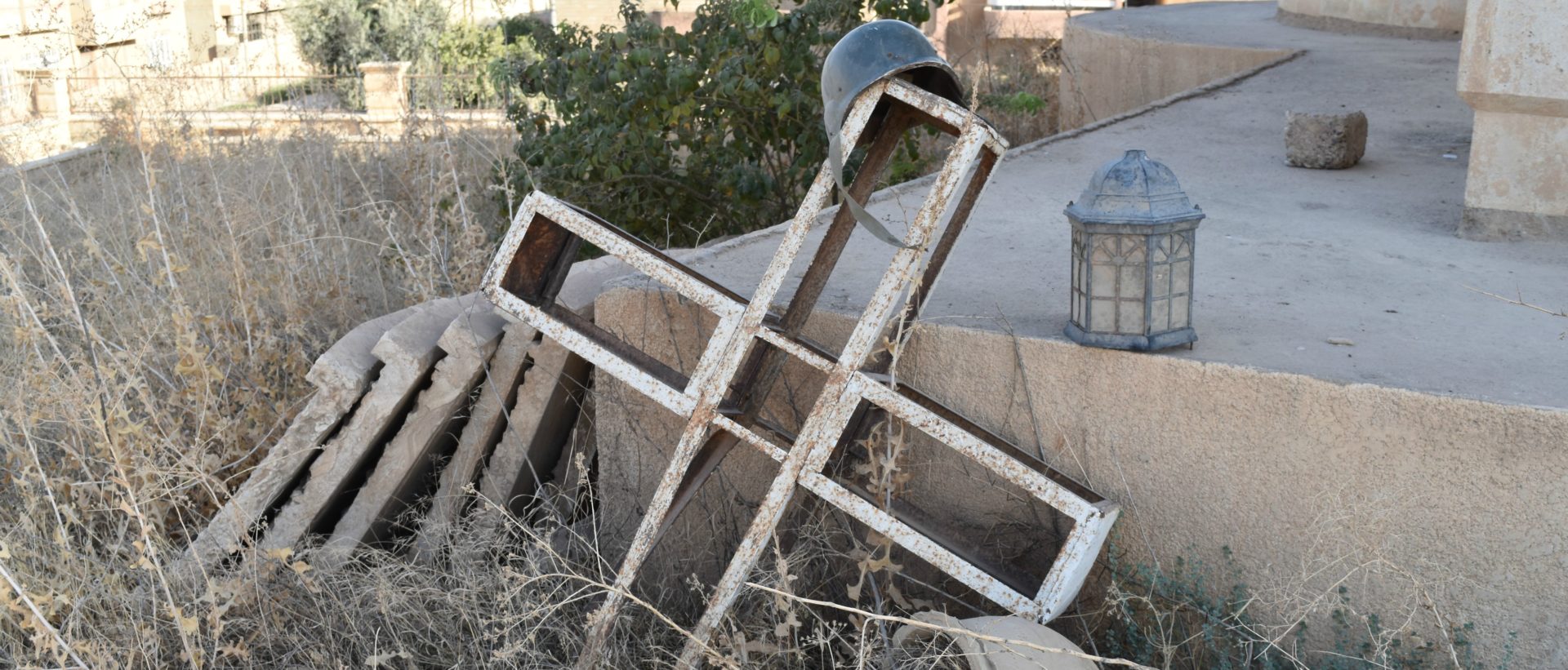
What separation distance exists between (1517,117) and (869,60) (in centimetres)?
226

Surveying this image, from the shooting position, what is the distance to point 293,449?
3154 mm

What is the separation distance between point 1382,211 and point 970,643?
252 centimetres

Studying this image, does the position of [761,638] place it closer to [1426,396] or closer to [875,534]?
[875,534]

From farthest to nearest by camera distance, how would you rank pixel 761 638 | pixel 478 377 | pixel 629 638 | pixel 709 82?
pixel 709 82 → pixel 478 377 → pixel 629 638 → pixel 761 638

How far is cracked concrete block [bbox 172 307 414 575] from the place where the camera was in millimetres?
3117

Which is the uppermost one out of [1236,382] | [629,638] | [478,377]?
[1236,382]

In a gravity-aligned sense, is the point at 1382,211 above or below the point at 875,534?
above

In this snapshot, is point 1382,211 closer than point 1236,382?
No

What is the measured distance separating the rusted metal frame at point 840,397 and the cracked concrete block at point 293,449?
110 centimetres

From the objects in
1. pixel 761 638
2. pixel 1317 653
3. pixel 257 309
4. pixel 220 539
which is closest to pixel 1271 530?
pixel 1317 653

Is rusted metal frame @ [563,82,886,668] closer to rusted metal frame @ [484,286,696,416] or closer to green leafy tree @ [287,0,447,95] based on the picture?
rusted metal frame @ [484,286,696,416]

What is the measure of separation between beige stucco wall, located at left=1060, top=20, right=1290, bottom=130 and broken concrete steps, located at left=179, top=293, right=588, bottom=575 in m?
5.67

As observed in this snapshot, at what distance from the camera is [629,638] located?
2.97 meters

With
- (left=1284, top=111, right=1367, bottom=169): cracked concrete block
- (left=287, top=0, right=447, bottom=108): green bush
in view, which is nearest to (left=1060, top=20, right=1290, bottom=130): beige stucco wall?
(left=1284, top=111, right=1367, bottom=169): cracked concrete block
